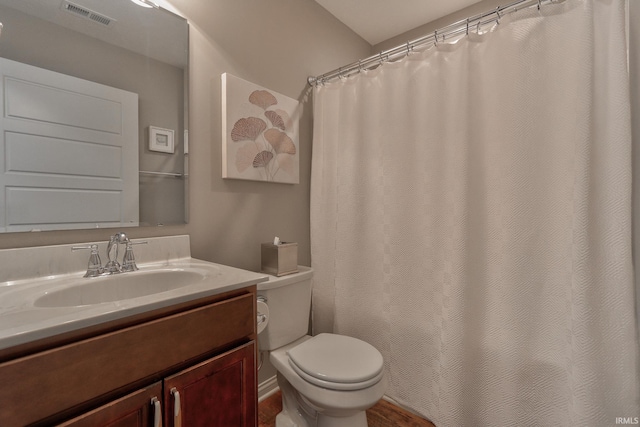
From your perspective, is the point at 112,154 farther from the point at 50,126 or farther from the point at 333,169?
the point at 333,169

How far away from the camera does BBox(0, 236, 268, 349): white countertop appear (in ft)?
2.01

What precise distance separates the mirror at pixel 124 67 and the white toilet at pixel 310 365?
0.62 m

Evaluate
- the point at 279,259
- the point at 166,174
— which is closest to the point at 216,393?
the point at 279,259

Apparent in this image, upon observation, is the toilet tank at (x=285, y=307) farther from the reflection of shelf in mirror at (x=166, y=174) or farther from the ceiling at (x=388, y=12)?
the ceiling at (x=388, y=12)

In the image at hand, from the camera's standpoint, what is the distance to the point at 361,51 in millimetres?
2396

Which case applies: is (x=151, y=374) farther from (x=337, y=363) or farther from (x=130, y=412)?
(x=337, y=363)

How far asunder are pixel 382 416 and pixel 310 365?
63 cm

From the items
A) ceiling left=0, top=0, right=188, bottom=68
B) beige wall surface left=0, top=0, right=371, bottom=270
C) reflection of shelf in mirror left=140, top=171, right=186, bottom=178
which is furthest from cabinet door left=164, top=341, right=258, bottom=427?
ceiling left=0, top=0, right=188, bottom=68

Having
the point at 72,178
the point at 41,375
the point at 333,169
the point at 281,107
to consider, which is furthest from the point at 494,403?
the point at 72,178

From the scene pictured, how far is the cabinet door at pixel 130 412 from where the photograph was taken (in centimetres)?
66

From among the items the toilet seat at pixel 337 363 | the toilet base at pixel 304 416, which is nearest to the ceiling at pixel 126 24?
the toilet seat at pixel 337 363

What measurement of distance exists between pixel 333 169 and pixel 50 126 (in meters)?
1.30

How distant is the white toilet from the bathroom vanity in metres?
0.30

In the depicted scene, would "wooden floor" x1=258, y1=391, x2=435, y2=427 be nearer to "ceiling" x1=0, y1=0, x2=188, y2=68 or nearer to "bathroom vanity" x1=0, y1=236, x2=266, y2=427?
"bathroom vanity" x1=0, y1=236, x2=266, y2=427
